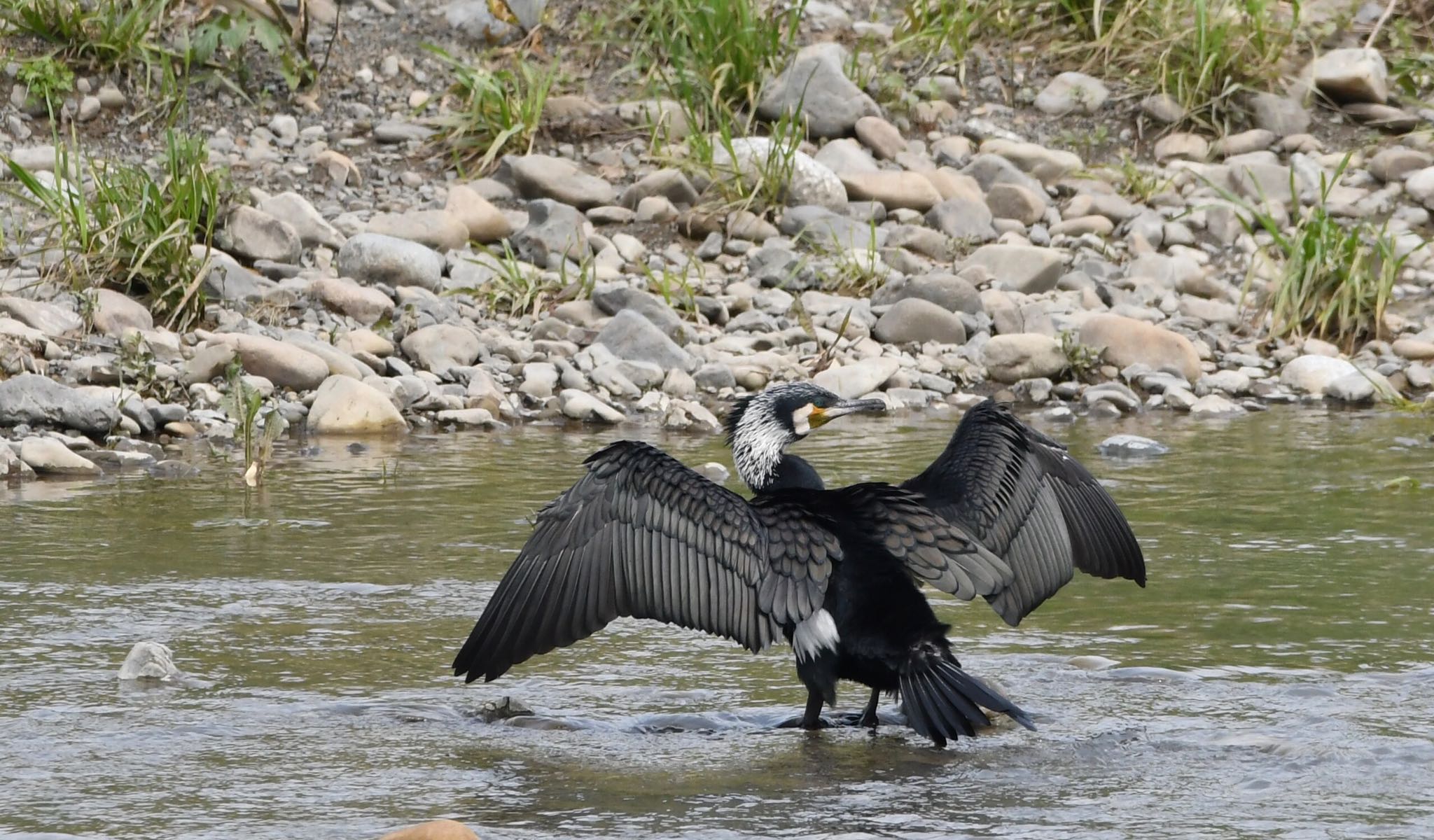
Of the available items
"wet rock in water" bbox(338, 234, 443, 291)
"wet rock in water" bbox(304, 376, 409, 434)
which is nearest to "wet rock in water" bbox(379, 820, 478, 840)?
"wet rock in water" bbox(304, 376, 409, 434)

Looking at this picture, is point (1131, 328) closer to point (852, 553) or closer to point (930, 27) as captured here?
point (930, 27)

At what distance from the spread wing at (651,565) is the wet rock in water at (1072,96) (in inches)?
428

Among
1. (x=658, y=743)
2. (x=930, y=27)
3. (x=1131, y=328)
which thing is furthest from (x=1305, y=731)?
(x=930, y=27)

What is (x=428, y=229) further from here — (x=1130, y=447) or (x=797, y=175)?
(x=1130, y=447)

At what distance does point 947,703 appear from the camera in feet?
14.4

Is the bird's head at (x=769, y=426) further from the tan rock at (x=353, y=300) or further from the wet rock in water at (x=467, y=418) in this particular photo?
the tan rock at (x=353, y=300)

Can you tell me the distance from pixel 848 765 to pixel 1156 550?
2.61 meters

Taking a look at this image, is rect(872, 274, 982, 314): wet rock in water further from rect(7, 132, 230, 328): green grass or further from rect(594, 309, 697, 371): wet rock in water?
rect(7, 132, 230, 328): green grass

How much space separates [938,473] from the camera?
16.7ft

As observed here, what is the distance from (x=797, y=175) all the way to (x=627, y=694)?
8066mm

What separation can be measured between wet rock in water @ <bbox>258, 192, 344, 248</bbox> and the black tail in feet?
26.4

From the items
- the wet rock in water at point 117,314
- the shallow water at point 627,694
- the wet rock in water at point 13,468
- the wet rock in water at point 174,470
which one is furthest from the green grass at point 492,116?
the shallow water at point 627,694

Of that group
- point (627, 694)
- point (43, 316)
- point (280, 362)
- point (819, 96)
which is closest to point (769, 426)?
point (627, 694)

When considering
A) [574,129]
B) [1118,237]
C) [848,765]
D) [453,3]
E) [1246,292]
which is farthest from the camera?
[453,3]
